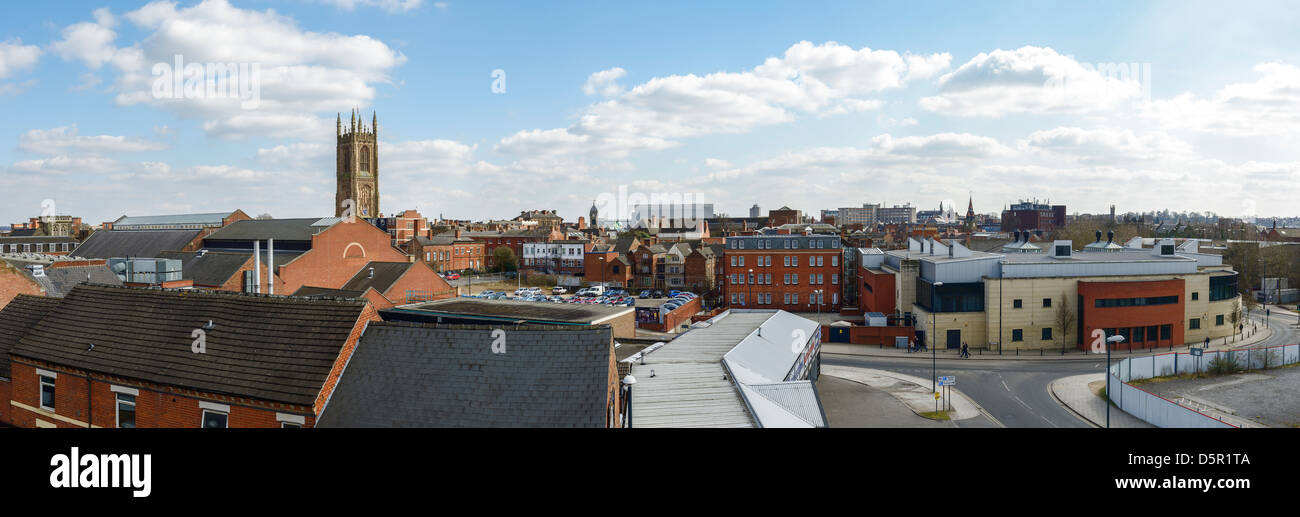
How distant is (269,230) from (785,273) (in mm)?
46030

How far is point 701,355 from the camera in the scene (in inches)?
989

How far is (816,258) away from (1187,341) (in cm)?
2690

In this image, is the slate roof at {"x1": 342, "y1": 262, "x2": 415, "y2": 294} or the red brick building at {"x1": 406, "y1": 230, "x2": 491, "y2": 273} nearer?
the slate roof at {"x1": 342, "y1": 262, "x2": 415, "y2": 294}

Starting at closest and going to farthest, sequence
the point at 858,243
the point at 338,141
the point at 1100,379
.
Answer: the point at 1100,379 → the point at 858,243 → the point at 338,141

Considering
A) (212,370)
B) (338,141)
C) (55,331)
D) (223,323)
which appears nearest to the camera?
(212,370)

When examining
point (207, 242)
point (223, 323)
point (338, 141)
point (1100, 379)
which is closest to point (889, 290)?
point (1100, 379)

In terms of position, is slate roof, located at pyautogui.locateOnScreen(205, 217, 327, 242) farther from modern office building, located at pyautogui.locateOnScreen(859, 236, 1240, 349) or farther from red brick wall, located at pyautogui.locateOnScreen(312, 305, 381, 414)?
modern office building, located at pyautogui.locateOnScreen(859, 236, 1240, 349)

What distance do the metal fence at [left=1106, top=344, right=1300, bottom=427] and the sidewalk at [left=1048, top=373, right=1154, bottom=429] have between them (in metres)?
0.53

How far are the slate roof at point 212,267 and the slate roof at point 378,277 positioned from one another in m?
7.53

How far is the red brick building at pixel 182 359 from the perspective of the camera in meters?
13.8

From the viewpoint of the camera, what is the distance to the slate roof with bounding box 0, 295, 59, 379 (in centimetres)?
2086

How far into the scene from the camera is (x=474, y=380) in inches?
517

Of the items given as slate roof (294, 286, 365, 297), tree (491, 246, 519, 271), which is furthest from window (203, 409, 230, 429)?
tree (491, 246, 519, 271)
